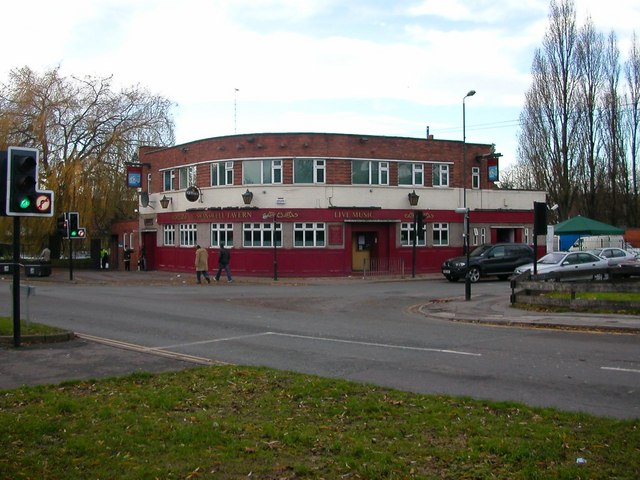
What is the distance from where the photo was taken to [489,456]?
5.27 metres

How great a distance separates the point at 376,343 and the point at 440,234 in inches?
1080

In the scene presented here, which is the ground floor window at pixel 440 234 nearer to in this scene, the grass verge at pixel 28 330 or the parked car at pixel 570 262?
the parked car at pixel 570 262

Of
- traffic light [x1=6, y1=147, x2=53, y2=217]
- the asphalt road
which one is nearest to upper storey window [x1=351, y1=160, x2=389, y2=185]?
the asphalt road

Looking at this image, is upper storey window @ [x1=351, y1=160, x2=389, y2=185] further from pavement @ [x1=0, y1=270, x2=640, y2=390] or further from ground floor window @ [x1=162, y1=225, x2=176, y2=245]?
pavement @ [x1=0, y1=270, x2=640, y2=390]

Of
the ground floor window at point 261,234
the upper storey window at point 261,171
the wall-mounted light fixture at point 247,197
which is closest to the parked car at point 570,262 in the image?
the ground floor window at point 261,234

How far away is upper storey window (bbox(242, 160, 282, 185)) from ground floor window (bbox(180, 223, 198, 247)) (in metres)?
4.62

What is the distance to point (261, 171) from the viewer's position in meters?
36.8

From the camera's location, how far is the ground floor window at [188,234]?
1540 inches

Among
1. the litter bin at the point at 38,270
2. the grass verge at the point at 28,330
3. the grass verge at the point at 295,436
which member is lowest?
the grass verge at the point at 295,436

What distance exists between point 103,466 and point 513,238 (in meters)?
40.0

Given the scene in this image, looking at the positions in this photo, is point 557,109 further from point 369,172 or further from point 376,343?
point 376,343

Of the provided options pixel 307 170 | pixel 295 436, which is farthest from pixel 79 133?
pixel 295 436

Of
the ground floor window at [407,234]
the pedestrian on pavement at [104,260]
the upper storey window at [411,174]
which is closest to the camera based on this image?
the ground floor window at [407,234]

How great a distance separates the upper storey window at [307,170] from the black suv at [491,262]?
881 centimetres
